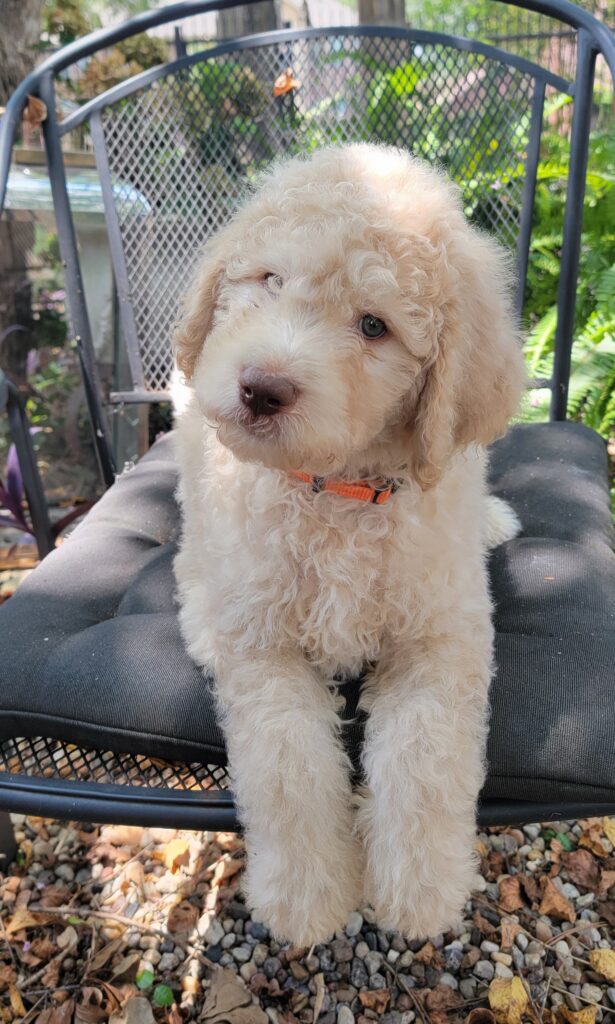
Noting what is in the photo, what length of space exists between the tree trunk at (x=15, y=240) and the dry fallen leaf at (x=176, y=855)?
110 inches

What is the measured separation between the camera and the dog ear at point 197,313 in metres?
1.76

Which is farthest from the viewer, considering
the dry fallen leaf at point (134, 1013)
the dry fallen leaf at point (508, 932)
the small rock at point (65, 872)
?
the small rock at point (65, 872)

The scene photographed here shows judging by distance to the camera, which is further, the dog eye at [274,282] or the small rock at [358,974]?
the small rock at [358,974]

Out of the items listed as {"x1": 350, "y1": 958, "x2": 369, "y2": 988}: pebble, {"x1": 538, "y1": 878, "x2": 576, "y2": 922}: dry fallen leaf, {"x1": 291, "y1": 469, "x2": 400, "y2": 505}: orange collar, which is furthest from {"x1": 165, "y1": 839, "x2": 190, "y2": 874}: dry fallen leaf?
{"x1": 291, "y1": 469, "x2": 400, "y2": 505}: orange collar

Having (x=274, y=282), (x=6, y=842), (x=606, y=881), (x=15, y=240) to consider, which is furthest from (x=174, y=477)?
(x=15, y=240)

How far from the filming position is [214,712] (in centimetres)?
166

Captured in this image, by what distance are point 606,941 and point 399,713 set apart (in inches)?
46.4

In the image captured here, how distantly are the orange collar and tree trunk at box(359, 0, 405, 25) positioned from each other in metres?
6.79

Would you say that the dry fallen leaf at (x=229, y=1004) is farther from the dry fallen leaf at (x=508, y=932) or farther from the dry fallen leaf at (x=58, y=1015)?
the dry fallen leaf at (x=508, y=932)

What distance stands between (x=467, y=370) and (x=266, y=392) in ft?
1.53

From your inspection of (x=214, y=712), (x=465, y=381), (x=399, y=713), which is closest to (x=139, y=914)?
(x=214, y=712)

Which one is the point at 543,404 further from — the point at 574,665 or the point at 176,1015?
the point at 176,1015

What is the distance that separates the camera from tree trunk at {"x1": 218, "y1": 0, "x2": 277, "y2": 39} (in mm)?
6027

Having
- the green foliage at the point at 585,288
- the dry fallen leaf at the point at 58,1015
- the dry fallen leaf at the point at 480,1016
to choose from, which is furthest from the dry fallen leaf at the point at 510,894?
the green foliage at the point at 585,288
